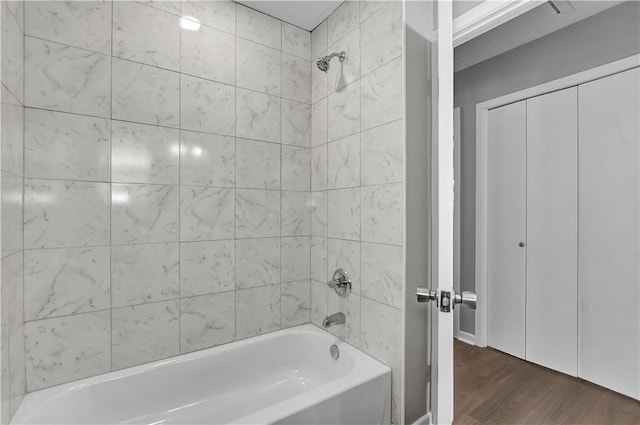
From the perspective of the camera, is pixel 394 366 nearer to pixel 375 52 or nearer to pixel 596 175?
pixel 596 175

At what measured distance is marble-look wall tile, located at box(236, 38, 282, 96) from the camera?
78.1 inches

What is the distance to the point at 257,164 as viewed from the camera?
2.02 m

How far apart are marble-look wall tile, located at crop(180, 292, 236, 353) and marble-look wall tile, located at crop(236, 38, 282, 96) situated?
48.8 inches

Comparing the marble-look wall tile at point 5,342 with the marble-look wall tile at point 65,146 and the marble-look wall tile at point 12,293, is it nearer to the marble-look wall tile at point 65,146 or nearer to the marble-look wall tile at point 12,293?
the marble-look wall tile at point 12,293

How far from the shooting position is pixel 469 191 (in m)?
1.00

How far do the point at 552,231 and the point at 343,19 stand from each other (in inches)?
62.6

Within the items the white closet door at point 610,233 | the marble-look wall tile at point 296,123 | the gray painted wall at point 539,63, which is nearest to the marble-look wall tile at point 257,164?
the marble-look wall tile at point 296,123

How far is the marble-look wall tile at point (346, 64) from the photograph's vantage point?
74.1 inches

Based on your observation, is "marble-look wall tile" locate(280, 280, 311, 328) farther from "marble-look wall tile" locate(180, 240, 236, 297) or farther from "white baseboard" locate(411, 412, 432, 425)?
"white baseboard" locate(411, 412, 432, 425)

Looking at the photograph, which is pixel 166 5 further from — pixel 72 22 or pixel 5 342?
pixel 5 342

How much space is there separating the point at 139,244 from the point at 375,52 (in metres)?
1.54

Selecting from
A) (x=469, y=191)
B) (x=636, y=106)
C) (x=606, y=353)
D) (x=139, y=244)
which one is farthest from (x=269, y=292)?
(x=636, y=106)

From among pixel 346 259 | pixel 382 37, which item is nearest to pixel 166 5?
pixel 382 37

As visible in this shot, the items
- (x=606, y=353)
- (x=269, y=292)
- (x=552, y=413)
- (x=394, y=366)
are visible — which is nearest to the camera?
(x=606, y=353)
